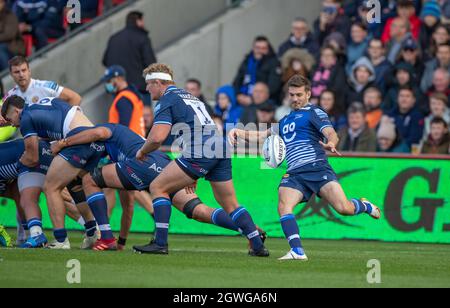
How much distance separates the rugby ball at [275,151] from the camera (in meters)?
13.6

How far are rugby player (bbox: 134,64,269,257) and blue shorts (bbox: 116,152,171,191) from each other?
232 millimetres

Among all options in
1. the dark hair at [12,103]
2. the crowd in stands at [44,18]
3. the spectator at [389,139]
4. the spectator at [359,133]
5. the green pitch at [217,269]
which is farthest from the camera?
the crowd in stands at [44,18]

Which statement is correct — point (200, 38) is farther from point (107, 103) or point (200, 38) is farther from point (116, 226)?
point (116, 226)

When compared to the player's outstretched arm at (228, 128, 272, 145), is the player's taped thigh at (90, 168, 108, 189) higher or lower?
lower

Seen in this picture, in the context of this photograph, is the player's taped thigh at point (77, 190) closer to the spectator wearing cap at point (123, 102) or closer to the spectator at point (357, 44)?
the spectator wearing cap at point (123, 102)

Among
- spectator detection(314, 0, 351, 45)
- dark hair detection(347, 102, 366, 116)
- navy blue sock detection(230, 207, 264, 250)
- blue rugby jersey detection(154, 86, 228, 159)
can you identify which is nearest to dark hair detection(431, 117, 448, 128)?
dark hair detection(347, 102, 366, 116)

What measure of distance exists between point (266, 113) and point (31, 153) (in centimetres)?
669

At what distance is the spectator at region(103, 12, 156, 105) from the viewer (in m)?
21.2

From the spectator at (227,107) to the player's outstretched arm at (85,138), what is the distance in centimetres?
716

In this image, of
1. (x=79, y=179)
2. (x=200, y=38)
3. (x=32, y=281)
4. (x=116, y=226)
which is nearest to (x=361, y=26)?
(x=200, y=38)

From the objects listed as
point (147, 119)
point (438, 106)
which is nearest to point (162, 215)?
point (147, 119)

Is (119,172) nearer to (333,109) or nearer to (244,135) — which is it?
(244,135)

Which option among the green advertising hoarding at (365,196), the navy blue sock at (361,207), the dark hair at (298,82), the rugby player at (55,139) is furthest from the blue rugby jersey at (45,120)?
the green advertising hoarding at (365,196)

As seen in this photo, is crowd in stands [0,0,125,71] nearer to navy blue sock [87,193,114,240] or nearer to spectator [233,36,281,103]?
spectator [233,36,281,103]
